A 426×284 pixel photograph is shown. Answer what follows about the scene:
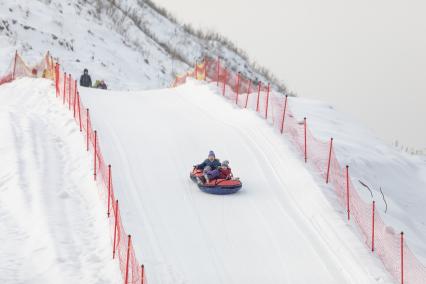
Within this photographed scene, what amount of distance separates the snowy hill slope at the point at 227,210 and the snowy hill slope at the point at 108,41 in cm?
1552

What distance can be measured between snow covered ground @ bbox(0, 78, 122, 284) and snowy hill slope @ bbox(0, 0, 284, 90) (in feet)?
50.3

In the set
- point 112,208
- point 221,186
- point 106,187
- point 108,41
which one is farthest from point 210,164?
point 108,41

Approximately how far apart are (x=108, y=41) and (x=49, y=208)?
33.3 m

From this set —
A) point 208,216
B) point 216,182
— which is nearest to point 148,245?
point 208,216

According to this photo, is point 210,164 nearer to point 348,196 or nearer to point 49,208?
point 348,196

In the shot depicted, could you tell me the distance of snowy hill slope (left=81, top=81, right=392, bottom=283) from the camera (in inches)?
524

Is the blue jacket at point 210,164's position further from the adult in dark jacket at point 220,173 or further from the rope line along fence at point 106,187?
the rope line along fence at point 106,187

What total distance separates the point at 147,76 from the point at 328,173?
89.8ft

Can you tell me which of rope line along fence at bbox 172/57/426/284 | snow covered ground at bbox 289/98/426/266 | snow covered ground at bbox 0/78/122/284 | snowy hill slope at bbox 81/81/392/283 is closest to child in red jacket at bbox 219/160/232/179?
snowy hill slope at bbox 81/81/392/283

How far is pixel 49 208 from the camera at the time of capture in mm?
14648

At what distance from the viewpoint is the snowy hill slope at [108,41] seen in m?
39.7

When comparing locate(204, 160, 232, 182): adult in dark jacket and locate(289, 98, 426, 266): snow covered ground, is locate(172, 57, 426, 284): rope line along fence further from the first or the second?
locate(204, 160, 232, 182): adult in dark jacket

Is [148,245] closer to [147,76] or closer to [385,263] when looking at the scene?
[385,263]

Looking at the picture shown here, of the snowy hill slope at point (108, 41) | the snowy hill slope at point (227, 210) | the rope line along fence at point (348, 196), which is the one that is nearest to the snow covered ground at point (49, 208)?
the snowy hill slope at point (227, 210)
